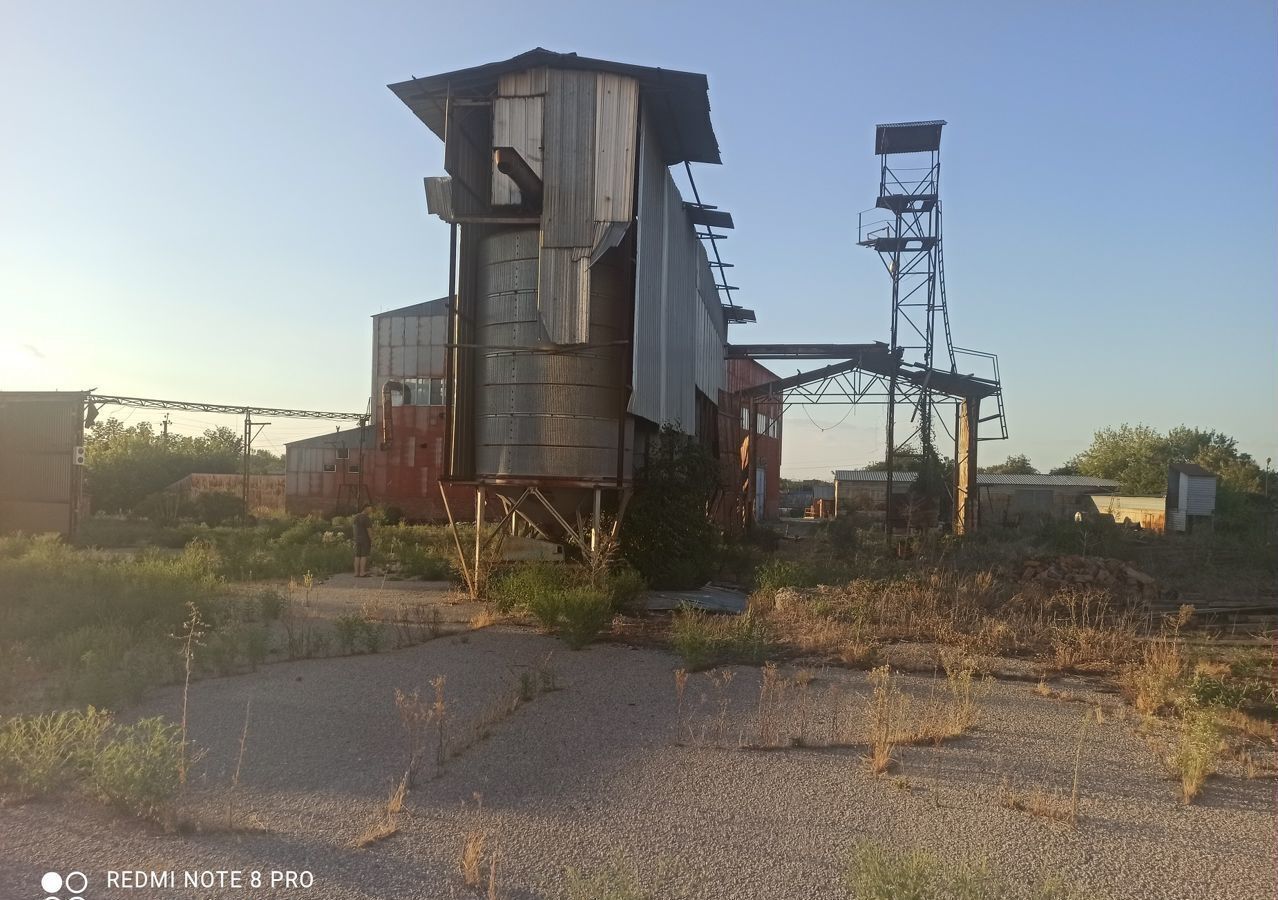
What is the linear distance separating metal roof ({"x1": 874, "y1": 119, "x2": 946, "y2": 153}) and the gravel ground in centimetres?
2689

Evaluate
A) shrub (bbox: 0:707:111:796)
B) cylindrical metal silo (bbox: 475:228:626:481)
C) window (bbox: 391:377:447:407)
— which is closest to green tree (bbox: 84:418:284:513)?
window (bbox: 391:377:447:407)

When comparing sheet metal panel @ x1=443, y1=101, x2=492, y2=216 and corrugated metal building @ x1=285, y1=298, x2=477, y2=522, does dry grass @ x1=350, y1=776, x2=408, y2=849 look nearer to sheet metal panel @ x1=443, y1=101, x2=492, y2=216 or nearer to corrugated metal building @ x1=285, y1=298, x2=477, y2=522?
sheet metal panel @ x1=443, y1=101, x2=492, y2=216

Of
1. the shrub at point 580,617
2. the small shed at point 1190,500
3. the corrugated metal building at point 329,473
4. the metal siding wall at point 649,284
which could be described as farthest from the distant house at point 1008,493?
the shrub at point 580,617

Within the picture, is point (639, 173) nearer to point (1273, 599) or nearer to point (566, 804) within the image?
point (566, 804)

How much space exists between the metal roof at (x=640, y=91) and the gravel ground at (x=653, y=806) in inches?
428

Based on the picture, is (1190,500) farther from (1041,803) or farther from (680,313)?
(1041,803)

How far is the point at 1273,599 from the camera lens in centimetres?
1742

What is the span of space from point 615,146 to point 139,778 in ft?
40.8

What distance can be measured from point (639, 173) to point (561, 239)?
1.87 m

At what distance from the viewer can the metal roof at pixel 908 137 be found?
31625mm

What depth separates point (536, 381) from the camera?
1538 centimetres

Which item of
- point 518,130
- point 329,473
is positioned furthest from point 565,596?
point 329,473

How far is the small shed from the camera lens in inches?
1571

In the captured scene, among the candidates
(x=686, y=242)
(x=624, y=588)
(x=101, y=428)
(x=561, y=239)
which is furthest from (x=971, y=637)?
(x=101, y=428)
